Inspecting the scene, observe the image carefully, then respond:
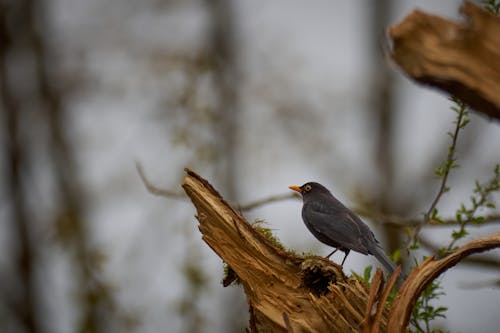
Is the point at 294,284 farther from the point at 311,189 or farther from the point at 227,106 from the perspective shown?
the point at 227,106

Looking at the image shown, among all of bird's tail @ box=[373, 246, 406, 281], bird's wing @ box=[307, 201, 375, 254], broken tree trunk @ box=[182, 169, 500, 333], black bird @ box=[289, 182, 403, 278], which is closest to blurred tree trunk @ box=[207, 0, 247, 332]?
black bird @ box=[289, 182, 403, 278]

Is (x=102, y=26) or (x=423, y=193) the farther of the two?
(x=102, y=26)

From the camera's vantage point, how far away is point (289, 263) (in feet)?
14.8

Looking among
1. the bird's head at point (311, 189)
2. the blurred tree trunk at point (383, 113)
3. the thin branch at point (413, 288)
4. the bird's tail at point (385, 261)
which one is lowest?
the thin branch at point (413, 288)

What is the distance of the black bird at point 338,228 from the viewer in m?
5.58

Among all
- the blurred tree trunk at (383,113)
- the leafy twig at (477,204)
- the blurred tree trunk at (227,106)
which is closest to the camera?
the leafy twig at (477,204)

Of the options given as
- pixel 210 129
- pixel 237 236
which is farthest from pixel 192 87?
pixel 237 236

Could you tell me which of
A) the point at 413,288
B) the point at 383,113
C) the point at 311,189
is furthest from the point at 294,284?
the point at 383,113

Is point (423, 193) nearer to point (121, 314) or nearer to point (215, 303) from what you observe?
point (215, 303)

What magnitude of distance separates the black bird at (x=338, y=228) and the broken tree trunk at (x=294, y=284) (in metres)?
1.02

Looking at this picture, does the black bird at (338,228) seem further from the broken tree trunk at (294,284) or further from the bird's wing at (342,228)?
the broken tree trunk at (294,284)

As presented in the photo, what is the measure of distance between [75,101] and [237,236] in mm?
11840

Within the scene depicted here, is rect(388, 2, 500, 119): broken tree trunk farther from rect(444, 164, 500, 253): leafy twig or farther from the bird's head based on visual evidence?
the bird's head


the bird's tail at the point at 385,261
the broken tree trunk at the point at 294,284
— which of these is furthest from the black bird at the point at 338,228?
the broken tree trunk at the point at 294,284
